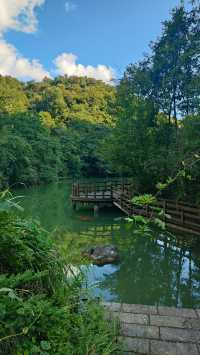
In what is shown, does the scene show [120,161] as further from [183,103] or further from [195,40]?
[195,40]

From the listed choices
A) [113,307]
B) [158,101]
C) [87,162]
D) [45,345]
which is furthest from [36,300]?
[87,162]

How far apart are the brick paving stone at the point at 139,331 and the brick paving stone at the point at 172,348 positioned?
0.30 feet

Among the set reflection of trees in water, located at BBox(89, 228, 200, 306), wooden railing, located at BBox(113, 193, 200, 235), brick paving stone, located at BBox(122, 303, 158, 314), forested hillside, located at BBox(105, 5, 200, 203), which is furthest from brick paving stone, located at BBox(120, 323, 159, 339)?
forested hillside, located at BBox(105, 5, 200, 203)

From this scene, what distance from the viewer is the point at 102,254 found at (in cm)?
606

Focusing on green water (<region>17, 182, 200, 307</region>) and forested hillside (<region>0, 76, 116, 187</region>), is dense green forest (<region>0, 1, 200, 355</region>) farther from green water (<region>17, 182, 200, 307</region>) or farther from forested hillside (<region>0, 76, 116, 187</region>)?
green water (<region>17, 182, 200, 307</region>)

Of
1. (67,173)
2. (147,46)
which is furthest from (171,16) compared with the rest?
(67,173)

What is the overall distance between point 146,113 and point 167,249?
5.94 meters

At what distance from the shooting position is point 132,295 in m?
4.57

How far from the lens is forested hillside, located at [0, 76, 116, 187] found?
69.7ft

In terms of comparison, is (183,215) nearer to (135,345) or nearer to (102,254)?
(102,254)

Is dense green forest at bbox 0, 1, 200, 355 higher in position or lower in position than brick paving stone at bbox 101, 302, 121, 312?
higher

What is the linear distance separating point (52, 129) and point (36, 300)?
3364 centimetres

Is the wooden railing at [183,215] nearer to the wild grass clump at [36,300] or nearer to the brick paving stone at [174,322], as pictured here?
the brick paving stone at [174,322]

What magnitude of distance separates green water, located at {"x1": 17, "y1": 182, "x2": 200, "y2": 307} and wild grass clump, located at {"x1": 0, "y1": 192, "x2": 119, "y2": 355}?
0.83 ft
